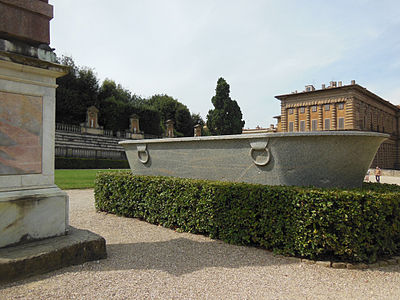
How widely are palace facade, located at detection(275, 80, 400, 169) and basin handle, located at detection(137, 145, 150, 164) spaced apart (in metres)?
36.7

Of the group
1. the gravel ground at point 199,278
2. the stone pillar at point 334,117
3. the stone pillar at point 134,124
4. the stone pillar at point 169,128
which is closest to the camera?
the gravel ground at point 199,278

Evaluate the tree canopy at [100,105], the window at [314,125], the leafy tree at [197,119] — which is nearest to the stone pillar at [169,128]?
the tree canopy at [100,105]

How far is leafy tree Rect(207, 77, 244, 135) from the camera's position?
35.3 metres

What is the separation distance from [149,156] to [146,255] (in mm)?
3502

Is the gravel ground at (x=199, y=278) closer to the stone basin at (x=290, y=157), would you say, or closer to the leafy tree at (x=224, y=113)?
the stone basin at (x=290, y=157)

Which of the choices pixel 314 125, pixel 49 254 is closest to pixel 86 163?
pixel 49 254

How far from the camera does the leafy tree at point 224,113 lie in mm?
35312

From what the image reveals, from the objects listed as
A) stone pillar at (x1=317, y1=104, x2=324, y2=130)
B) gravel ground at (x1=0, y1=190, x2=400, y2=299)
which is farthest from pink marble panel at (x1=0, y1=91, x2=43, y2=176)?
stone pillar at (x1=317, y1=104, x2=324, y2=130)

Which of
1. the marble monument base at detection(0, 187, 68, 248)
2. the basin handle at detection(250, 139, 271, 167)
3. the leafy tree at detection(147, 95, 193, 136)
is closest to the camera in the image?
the marble monument base at detection(0, 187, 68, 248)

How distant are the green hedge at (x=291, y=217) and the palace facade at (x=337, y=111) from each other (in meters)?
37.6

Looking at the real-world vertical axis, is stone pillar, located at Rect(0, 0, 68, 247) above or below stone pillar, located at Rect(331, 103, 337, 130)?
below

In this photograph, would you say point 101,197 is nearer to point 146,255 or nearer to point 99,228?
point 99,228

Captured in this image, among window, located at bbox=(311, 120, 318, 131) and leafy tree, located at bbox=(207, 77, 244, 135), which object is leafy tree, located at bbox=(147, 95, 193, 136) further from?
window, located at bbox=(311, 120, 318, 131)

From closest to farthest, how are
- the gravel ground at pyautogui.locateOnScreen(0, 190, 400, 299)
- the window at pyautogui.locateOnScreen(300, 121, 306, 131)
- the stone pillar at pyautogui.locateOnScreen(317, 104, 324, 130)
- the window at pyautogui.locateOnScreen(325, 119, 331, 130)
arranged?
the gravel ground at pyautogui.locateOnScreen(0, 190, 400, 299)
the window at pyautogui.locateOnScreen(325, 119, 331, 130)
the stone pillar at pyautogui.locateOnScreen(317, 104, 324, 130)
the window at pyautogui.locateOnScreen(300, 121, 306, 131)
